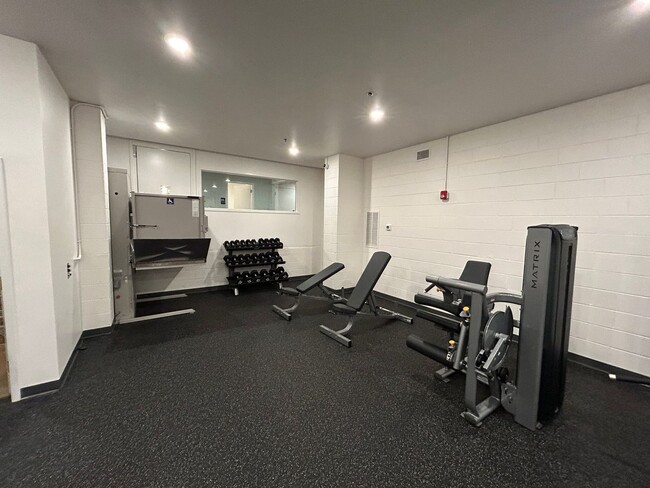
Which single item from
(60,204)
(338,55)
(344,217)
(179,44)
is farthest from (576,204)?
(60,204)

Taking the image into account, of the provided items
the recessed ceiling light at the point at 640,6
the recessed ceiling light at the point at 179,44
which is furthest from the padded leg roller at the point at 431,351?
the recessed ceiling light at the point at 179,44

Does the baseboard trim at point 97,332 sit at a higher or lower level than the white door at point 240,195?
lower

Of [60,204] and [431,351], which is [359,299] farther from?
[60,204]

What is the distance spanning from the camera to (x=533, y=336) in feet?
6.17

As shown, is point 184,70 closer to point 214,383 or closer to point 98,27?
point 98,27

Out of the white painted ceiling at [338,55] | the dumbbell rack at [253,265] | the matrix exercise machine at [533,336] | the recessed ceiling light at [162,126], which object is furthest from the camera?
the dumbbell rack at [253,265]

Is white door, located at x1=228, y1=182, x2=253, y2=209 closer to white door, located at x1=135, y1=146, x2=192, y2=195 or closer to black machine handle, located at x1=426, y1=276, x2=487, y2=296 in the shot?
white door, located at x1=135, y1=146, x2=192, y2=195

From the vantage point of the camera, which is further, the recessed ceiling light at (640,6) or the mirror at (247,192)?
the mirror at (247,192)

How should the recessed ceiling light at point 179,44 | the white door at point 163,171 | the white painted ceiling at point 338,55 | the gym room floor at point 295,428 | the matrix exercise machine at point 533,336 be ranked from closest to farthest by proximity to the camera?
the gym room floor at point 295,428, the white painted ceiling at point 338,55, the matrix exercise machine at point 533,336, the recessed ceiling light at point 179,44, the white door at point 163,171

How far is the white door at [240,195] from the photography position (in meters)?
5.70

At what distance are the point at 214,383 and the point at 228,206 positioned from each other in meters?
3.95

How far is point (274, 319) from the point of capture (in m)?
3.98

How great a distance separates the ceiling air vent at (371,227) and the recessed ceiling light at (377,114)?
216cm

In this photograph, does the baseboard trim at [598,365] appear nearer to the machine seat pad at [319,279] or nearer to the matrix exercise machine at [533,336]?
the matrix exercise machine at [533,336]
